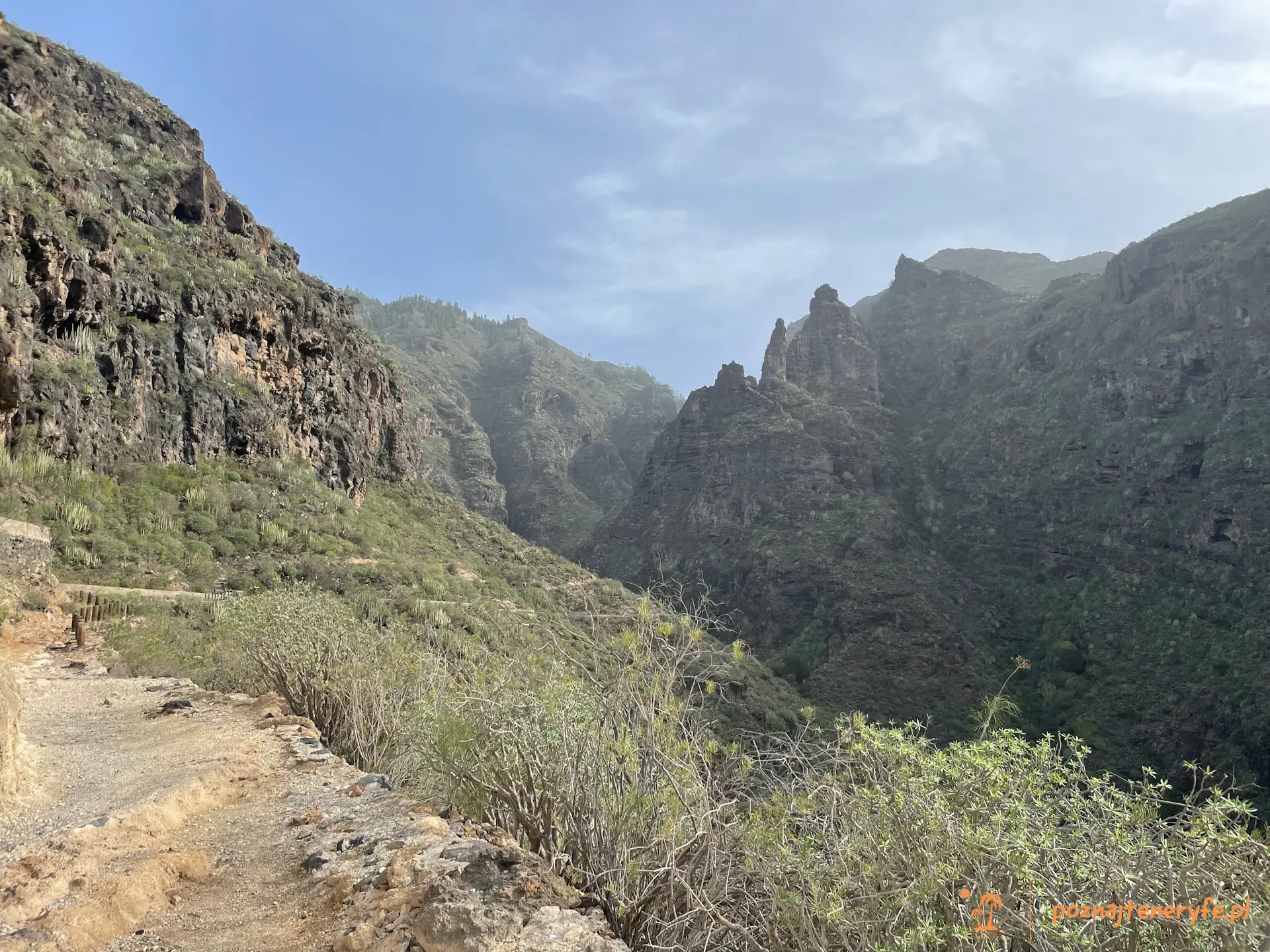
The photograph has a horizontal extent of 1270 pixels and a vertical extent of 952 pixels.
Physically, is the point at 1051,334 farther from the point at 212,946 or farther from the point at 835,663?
the point at 212,946

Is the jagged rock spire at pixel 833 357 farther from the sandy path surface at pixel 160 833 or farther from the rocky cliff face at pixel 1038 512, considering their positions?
the sandy path surface at pixel 160 833

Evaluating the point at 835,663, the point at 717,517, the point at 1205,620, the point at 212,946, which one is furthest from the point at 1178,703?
the point at 212,946

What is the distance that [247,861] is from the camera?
4.43 metres

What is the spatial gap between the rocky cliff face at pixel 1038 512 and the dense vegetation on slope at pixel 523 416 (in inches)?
914

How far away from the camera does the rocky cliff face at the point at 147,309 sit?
20.8 metres

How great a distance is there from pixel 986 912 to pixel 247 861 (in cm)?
445

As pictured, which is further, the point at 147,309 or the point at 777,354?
the point at 777,354

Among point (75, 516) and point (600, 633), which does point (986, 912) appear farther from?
point (75, 516)

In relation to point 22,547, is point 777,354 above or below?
above

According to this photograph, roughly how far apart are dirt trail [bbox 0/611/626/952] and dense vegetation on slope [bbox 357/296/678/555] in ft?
275

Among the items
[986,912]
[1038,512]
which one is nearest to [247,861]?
[986,912]

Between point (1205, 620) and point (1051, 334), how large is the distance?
4010 cm

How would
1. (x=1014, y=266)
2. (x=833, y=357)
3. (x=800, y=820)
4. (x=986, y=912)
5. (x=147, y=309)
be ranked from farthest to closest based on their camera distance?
(x=1014, y=266)
(x=833, y=357)
(x=147, y=309)
(x=800, y=820)
(x=986, y=912)

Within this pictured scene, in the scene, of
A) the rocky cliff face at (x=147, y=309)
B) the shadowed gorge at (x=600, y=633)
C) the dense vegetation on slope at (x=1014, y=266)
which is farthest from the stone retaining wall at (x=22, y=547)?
the dense vegetation on slope at (x=1014, y=266)
